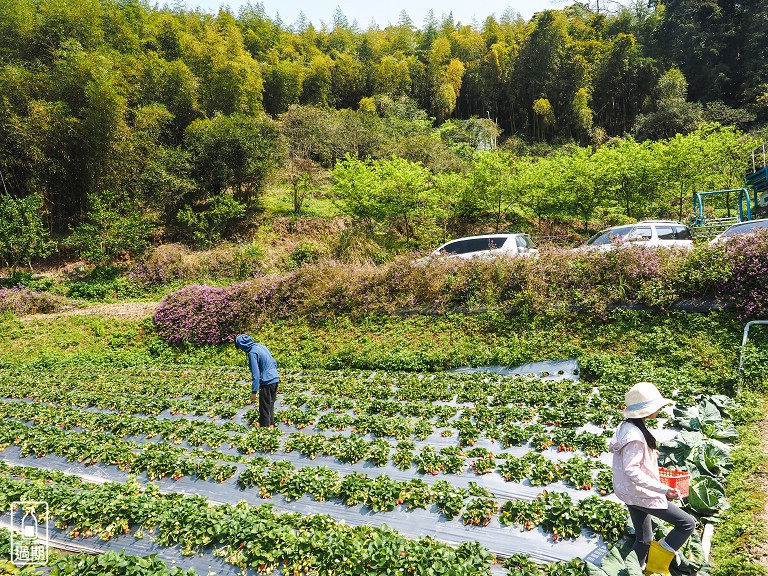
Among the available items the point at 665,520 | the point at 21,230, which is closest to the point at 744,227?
the point at 665,520

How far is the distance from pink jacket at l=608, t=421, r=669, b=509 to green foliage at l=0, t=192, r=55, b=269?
21845 millimetres

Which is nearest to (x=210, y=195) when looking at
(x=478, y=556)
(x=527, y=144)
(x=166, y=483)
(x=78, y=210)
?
(x=78, y=210)

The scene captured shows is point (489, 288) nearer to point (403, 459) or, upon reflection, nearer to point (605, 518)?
point (403, 459)

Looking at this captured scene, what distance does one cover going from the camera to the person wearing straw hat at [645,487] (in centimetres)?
337

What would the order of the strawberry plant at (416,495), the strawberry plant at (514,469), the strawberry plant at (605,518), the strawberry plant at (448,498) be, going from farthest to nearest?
the strawberry plant at (514,469), the strawberry plant at (416,495), the strawberry plant at (448,498), the strawberry plant at (605,518)

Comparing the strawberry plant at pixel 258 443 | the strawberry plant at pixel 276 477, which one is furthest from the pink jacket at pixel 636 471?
the strawberry plant at pixel 258 443

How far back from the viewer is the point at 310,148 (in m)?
29.2

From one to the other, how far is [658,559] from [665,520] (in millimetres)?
285

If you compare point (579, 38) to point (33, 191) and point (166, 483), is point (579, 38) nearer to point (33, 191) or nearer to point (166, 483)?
point (33, 191)

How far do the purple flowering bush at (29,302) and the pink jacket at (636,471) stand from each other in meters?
19.1

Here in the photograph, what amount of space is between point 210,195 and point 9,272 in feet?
29.3

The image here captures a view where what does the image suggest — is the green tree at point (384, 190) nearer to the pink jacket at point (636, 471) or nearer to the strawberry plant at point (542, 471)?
the strawberry plant at point (542, 471)

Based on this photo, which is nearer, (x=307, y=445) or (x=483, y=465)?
(x=483, y=465)

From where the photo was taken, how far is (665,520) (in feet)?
11.4
